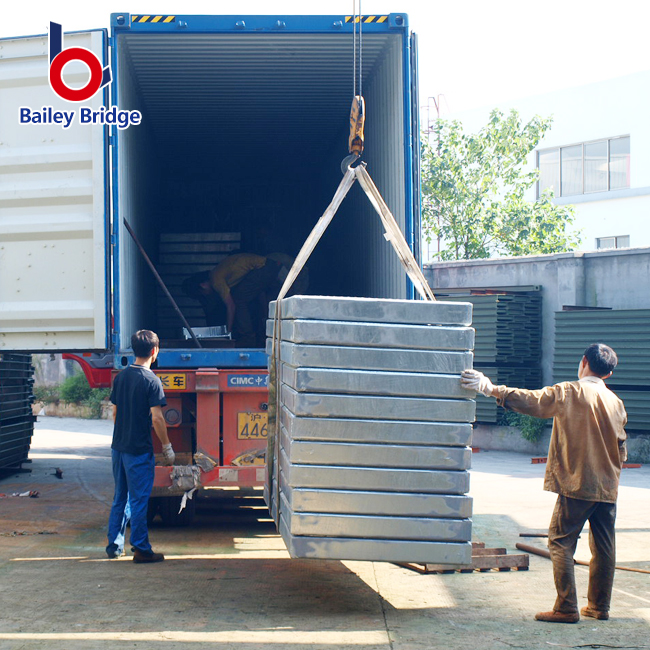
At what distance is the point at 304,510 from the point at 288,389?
2.32 ft

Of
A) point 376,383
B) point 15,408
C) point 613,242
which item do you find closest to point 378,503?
point 376,383

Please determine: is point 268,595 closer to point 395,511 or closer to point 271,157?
point 395,511

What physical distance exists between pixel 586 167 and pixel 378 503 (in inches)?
951

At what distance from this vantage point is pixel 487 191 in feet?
66.6

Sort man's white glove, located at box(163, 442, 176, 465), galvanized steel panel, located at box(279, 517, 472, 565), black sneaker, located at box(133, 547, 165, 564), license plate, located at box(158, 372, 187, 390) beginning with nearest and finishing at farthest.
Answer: galvanized steel panel, located at box(279, 517, 472, 565) → black sneaker, located at box(133, 547, 165, 564) → man's white glove, located at box(163, 442, 176, 465) → license plate, located at box(158, 372, 187, 390)

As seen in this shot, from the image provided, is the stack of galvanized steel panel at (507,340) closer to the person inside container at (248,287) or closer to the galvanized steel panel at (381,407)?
the person inside container at (248,287)

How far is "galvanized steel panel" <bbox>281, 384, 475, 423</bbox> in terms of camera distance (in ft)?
15.1

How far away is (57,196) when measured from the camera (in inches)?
268

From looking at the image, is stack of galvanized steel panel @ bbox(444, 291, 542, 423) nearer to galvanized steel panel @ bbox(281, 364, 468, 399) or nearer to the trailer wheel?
the trailer wheel

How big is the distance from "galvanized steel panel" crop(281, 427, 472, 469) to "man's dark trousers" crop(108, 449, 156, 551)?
192 centimetres

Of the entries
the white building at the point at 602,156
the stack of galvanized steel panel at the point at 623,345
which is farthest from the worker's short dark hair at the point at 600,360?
the white building at the point at 602,156

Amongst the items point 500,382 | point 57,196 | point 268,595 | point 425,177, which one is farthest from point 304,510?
point 425,177

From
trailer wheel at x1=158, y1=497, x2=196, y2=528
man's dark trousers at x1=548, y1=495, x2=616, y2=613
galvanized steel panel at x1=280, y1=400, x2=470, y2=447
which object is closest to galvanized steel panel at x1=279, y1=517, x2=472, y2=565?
galvanized steel panel at x1=280, y1=400, x2=470, y2=447

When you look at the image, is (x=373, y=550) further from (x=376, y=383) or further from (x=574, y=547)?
(x=574, y=547)
